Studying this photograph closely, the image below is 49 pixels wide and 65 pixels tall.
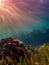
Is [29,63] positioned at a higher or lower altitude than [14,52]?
lower

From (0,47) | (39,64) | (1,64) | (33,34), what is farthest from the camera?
(33,34)

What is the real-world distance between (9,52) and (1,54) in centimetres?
44

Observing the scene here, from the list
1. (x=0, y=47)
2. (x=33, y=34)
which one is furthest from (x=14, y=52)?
(x=33, y=34)

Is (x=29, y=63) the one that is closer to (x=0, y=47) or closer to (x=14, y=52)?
(x=14, y=52)

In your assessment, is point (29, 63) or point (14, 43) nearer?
point (29, 63)

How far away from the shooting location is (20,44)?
4398 millimetres

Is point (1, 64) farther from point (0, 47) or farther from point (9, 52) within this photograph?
point (0, 47)

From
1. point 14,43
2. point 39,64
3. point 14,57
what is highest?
point 14,43

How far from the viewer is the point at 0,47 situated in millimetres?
4742

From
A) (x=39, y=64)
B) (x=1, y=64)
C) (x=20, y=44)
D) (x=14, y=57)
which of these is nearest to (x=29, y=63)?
(x=39, y=64)

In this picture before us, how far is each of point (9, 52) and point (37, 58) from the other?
999 millimetres

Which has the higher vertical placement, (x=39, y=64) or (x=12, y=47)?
(x=12, y=47)

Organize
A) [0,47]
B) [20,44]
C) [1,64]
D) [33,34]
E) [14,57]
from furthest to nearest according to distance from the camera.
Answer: [33,34], [0,47], [20,44], [14,57], [1,64]

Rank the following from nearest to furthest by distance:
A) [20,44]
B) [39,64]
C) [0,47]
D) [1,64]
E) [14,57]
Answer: [39,64] < [1,64] < [14,57] < [20,44] < [0,47]
